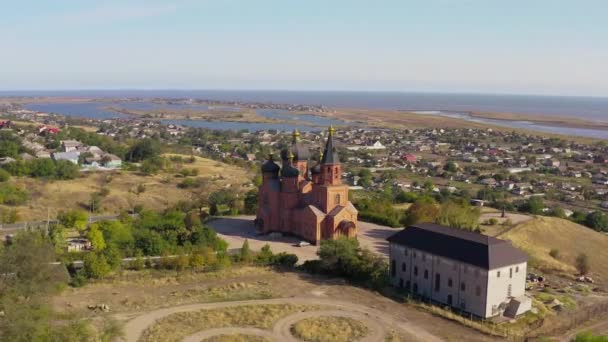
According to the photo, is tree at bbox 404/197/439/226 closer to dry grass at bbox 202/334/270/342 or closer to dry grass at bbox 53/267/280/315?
dry grass at bbox 53/267/280/315

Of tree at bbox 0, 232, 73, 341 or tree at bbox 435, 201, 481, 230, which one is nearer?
tree at bbox 0, 232, 73, 341

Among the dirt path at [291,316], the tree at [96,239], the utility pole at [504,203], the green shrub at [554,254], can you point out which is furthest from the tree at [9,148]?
the green shrub at [554,254]

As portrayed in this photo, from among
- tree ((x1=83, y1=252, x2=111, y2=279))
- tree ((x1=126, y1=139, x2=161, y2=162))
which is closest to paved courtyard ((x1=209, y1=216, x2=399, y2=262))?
tree ((x1=83, y1=252, x2=111, y2=279))

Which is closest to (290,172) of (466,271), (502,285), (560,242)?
(466,271)

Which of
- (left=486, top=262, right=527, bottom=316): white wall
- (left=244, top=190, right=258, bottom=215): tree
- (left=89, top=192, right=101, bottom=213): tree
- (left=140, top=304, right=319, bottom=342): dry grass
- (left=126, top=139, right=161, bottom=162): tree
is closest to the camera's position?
(left=140, top=304, right=319, bottom=342): dry grass

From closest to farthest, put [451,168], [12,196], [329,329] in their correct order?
[329,329] < [12,196] < [451,168]

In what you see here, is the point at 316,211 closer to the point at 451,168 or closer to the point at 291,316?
the point at 291,316

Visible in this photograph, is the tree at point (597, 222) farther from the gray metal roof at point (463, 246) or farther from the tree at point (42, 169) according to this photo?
the tree at point (42, 169)
